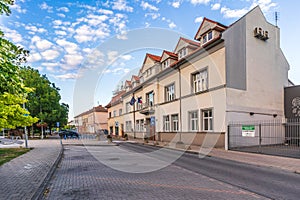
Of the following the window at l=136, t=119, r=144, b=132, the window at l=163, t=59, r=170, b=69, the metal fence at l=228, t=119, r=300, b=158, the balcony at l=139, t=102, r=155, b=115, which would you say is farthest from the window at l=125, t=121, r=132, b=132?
the metal fence at l=228, t=119, r=300, b=158

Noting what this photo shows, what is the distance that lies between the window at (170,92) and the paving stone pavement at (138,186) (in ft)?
56.6

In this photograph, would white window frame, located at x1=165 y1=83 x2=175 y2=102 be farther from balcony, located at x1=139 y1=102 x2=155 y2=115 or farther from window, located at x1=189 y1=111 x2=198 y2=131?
window, located at x1=189 y1=111 x2=198 y2=131

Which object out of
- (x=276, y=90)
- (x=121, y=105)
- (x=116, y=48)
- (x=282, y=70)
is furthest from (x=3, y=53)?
(x=121, y=105)

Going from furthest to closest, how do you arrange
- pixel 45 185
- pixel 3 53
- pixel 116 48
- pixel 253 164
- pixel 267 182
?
pixel 116 48, pixel 253 164, pixel 267 182, pixel 45 185, pixel 3 53

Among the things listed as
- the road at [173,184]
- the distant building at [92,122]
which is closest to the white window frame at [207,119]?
the road at [173,184]

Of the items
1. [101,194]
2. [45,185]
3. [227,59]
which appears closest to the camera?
[101,194]

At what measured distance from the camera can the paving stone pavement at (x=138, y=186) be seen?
5.79 m

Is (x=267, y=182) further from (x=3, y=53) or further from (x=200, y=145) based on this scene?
(x=200, y=145)

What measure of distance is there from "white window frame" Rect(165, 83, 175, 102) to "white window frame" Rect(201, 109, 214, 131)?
6311 millimetres

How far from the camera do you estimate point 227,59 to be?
17172 millimetres

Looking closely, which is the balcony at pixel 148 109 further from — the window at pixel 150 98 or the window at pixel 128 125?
the window at pixel 128 125

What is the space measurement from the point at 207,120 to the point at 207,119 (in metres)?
0.10

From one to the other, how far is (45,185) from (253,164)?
979cm

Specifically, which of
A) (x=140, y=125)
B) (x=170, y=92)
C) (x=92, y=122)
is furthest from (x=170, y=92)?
(x=92, y=122)
